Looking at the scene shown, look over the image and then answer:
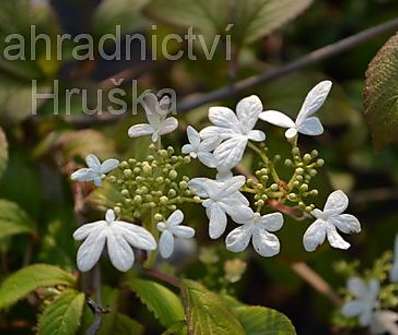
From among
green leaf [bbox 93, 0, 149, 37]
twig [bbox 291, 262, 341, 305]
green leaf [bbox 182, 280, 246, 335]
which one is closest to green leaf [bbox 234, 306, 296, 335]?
green leaf [bbox 182, 280, 246, 335]

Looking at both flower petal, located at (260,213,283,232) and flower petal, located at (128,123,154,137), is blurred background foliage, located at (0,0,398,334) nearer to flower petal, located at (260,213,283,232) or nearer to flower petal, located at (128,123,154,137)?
flower petal, located at (128,123,154,137)

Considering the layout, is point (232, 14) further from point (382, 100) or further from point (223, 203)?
point (223, 203)

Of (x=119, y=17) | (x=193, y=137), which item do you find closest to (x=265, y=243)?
(x=193, y=137)

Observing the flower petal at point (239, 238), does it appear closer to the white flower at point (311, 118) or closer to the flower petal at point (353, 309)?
the white flower at point (311, 118)

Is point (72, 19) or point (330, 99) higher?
point (72, 19)

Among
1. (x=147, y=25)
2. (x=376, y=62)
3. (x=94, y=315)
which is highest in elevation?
(x=147, y=25)

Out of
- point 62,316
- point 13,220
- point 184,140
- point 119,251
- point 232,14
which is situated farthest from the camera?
point 184,140

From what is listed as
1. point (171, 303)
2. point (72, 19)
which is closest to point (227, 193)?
point (171, 303)

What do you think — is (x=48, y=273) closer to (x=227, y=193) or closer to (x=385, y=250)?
(x=227, y=193)
